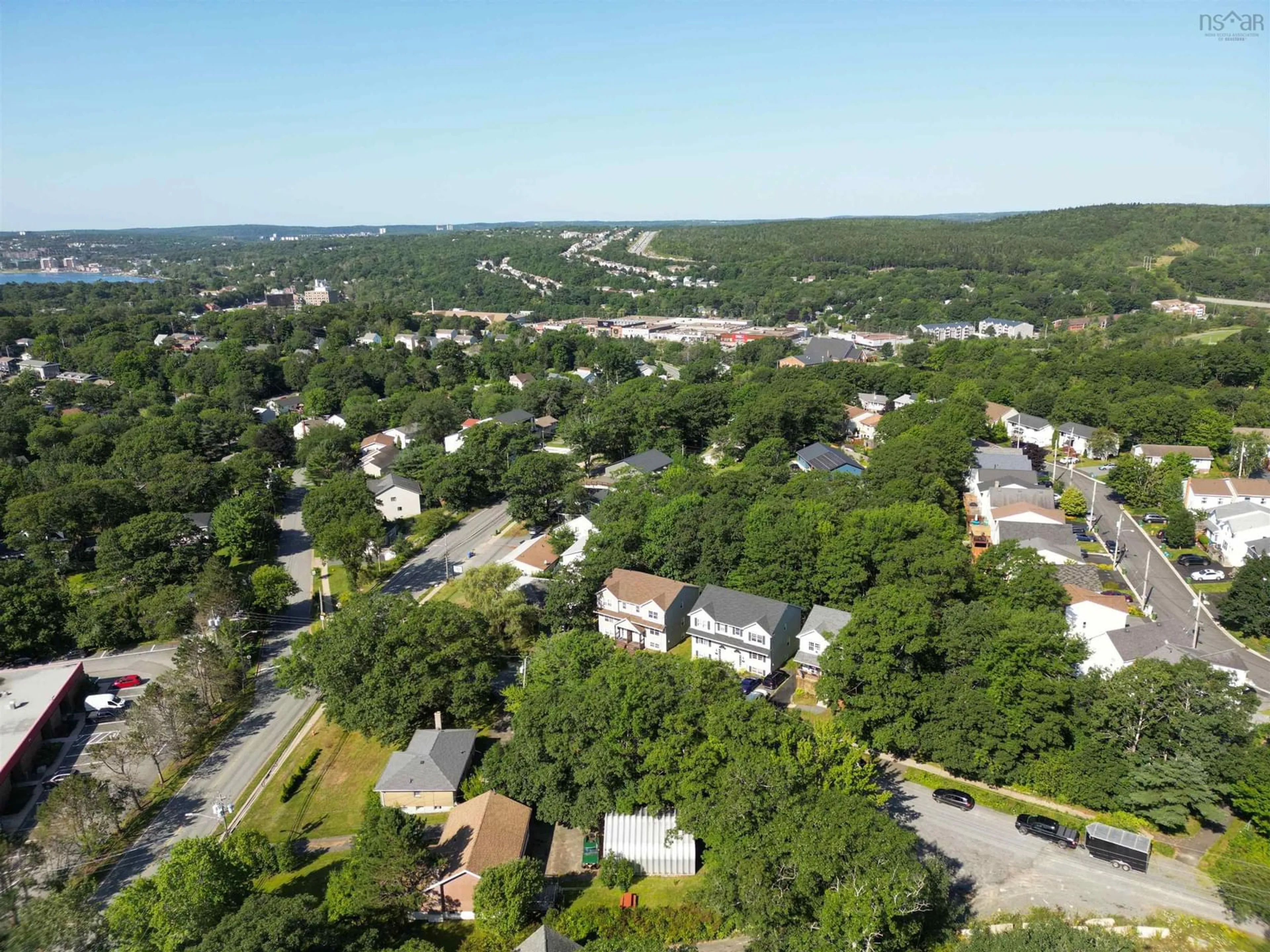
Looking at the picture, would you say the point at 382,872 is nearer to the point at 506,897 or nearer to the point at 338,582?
the point at 506,897

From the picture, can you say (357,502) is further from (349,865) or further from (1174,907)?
(1174,907)

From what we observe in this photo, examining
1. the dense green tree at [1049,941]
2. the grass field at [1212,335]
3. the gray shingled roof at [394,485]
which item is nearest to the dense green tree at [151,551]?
the gray shingled roof at [394,485]

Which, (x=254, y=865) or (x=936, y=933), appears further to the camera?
(x=254, y=865)

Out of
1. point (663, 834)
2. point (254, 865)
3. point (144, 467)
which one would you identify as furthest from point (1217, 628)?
point (144, 467)

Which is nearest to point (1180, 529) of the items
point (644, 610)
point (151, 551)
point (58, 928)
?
point (644, 610)

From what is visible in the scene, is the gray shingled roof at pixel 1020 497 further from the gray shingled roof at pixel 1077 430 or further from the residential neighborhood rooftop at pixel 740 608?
the residential neighborhood rooftop at pixel 740 608

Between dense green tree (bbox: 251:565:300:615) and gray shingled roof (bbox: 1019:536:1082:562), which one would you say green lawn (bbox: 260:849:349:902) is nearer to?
dense green tree (bbox: 251:565:300:615)

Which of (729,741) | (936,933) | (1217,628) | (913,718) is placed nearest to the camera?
(936,933)
